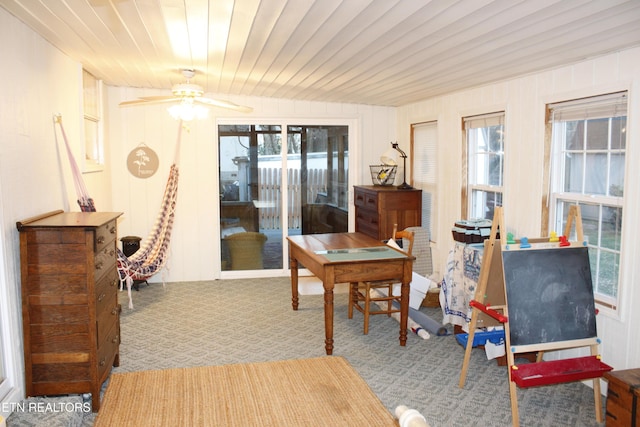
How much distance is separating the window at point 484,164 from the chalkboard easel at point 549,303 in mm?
1521

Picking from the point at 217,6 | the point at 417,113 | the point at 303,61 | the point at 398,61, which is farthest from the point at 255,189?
the point at 217,6

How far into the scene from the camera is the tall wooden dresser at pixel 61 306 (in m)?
3.07

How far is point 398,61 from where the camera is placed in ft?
13.1

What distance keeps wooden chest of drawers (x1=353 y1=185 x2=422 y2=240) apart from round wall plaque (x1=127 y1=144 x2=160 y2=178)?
272cm

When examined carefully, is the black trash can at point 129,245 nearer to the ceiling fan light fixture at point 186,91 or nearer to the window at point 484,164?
the ceiling fan light fixture at point 186,91

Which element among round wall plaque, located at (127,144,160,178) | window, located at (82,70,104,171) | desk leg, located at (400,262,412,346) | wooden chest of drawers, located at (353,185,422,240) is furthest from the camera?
round wall plaque, located at (127,144,160,178)

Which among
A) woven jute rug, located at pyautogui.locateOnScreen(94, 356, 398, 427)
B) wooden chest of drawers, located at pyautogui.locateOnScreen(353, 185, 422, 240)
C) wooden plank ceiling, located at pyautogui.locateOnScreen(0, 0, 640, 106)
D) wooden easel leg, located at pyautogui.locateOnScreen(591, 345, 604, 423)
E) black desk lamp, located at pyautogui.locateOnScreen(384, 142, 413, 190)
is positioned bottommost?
woven jute rug, located at pyautogui.locateOnScreen(94, 356, 398, 427)

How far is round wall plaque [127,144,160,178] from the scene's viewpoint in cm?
636

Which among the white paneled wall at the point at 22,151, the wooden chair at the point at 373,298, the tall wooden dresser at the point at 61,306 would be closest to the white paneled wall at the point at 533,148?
the wooden chair at the point at 373,298

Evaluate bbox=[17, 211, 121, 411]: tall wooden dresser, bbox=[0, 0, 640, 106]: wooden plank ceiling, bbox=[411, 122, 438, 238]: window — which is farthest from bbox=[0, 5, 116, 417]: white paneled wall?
bbox=[411, 122, 438, 238]: window

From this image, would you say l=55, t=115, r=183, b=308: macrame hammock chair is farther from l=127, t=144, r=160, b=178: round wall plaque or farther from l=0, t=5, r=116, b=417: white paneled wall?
l=0, t=5, r=116, b=417: white paneled wall

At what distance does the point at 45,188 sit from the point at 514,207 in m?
3.73

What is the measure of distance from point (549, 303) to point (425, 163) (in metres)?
3.25

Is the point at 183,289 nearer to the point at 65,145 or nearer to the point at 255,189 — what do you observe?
the point at 255,189
